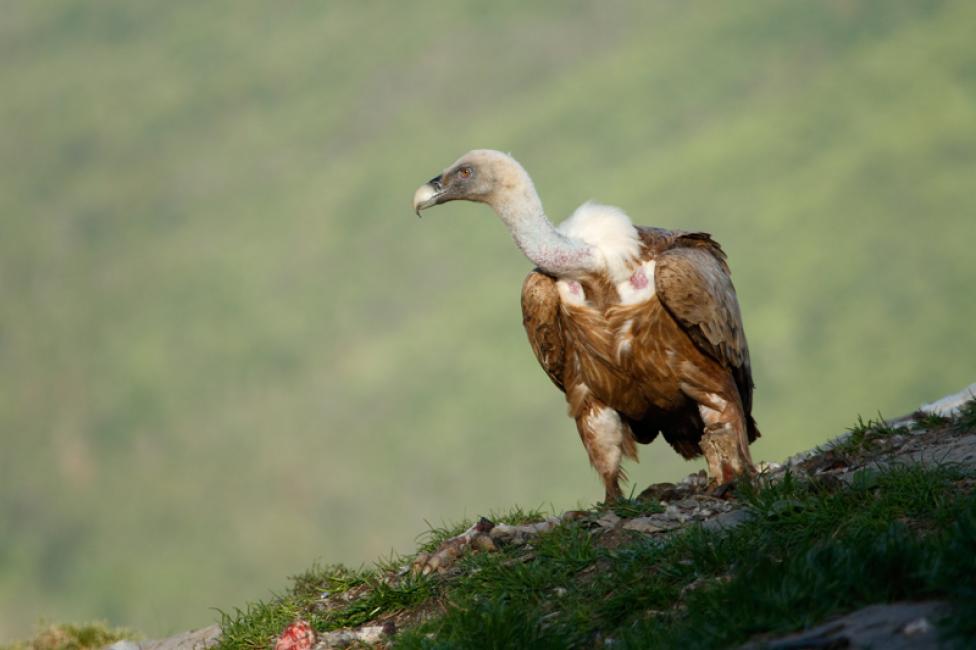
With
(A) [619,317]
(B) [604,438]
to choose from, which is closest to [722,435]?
(B) [604,438]

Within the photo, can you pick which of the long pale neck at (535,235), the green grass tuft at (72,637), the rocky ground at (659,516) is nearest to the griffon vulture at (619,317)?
the long pale neck at (535,235)

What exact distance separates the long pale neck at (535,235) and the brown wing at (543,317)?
29 centimetres

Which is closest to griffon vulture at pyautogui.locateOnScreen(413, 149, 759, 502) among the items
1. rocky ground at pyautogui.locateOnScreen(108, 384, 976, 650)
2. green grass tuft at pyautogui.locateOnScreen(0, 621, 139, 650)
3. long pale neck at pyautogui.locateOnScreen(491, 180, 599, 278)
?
long pale neck at pyautogui.locateOnScreen(491, 180, 599, 278)

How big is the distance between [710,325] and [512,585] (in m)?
1.92

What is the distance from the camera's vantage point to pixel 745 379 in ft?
23.8

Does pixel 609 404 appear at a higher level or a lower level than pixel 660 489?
higher

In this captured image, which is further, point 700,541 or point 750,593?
point 700,541

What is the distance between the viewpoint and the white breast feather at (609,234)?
6.65 metres

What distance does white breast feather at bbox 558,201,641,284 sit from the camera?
6648 mm

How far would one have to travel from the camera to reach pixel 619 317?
21.8 feet

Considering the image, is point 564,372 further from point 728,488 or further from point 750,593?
point 750,593

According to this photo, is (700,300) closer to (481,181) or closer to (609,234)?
(609,234)

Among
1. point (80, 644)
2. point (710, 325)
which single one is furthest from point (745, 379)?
point (80, 644)

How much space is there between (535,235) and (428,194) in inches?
22.2
